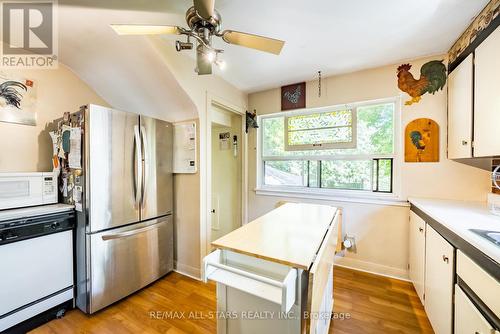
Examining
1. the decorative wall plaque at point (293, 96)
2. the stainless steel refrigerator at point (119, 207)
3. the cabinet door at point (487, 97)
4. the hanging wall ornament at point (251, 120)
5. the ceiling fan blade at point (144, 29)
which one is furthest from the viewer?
the hanging wall ornament at point (251, 120)

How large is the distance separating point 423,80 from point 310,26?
1.49 meters

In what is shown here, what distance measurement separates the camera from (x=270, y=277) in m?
1.00

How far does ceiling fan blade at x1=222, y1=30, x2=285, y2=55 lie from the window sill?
1974mm

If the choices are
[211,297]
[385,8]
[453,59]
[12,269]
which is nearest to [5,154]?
[12,269]

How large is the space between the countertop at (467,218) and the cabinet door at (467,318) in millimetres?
330

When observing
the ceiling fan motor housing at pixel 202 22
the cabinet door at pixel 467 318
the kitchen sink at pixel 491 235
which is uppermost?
the ceiling fan motor housing at pixel 202 22

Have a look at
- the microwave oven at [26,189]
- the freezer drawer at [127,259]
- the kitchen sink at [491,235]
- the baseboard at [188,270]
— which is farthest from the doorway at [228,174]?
the kitchen sink at [491,235]

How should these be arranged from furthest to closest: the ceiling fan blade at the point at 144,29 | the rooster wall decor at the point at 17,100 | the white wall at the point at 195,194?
1. the white wall at the point at 195,194
2. the rooster wall decor at the point at 17,100
3. the ceiling fan blade at the point at 144,29

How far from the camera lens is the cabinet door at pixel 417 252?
1783 mm

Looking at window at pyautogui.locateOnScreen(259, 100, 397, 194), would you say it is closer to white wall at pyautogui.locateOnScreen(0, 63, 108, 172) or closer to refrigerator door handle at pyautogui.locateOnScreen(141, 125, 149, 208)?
refrigerator door handle at pyautogui.locateOnScreen(141, 125, 149, 208)

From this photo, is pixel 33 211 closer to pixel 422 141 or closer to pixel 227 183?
pixel 227 183

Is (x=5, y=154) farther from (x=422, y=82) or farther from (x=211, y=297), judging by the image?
(x=422, y=82)

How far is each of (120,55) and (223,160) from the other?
2009 mm

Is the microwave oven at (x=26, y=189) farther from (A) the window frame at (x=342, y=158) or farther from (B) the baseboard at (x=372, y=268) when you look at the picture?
(B) the baseboard at (x=372, y=268)
